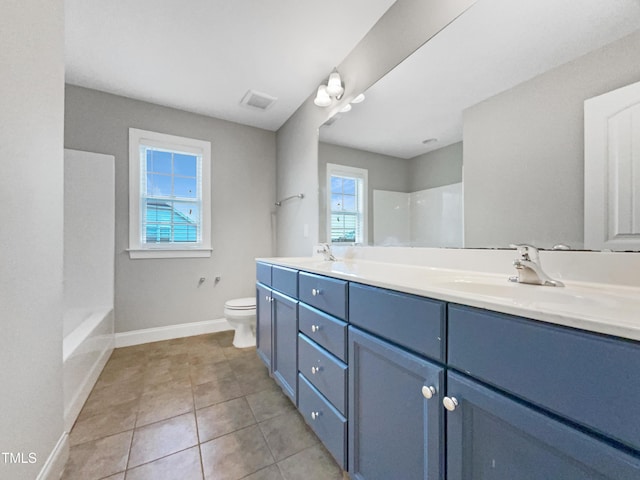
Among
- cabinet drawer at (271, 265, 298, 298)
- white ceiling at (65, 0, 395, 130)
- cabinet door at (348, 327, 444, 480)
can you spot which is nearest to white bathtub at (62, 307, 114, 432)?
cabinet drawer at (271, 265, 298, 298)

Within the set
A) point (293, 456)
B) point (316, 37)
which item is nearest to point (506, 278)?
point (293, 456)

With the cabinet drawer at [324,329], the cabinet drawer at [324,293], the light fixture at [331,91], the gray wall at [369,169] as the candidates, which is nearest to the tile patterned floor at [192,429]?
the cabinet drawer at [324,329]

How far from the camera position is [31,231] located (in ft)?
3.05

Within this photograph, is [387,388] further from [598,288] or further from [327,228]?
[327,228]

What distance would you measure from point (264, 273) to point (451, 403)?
4.75ft

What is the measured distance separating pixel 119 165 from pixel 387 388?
114 inches

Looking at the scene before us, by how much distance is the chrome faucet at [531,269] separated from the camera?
0.83 m

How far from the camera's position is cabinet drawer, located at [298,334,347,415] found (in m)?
1.02

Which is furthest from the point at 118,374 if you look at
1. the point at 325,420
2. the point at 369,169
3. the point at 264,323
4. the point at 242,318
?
the point at 369,169

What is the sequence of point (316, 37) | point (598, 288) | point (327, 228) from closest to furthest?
point (598, 288) → point (316, 37) → point (327, 228)

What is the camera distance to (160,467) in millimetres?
1141

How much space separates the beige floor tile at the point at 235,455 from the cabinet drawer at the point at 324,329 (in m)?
0.58

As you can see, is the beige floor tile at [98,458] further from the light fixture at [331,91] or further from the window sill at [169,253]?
the light fixture at [331,91]

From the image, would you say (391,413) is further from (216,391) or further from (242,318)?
(242,318)
